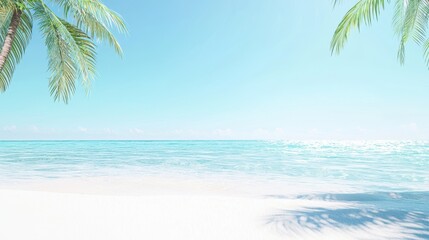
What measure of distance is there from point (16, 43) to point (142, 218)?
5.20 m

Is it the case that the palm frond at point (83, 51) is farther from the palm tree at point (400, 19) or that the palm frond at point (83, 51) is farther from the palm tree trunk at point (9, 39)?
A: the palm tree at point (400, 19)

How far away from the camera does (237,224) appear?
405 centimetres

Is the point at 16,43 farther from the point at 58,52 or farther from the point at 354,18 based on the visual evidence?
the point at 354,18

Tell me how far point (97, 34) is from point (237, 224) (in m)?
6.07

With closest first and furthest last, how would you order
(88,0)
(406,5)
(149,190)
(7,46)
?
(7,46), (88,0), (406,5), (149,190)

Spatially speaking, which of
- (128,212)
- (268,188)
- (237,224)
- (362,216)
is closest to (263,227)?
(237,224)

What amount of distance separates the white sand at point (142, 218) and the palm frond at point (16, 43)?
2.64 m

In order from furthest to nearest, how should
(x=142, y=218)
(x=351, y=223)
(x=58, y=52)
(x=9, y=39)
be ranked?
(x=58, y=52) < (x=9, y=39) < (x=142, y=218) < (x=351, y=223)

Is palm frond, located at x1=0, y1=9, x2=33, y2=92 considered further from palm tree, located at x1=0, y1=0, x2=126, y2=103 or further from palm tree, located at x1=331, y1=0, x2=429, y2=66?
palm tree, located at x1=331, y1=0, x2=429, y2=66

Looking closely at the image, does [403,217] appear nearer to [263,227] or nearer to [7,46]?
[263,227]

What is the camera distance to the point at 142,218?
14.1 feet

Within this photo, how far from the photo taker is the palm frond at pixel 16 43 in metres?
6.62

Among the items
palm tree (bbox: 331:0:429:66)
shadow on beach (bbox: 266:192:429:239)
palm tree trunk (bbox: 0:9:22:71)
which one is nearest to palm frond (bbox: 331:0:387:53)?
palm tree (bbox: 331:0:429:66)

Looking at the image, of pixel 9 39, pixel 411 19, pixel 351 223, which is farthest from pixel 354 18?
pixel 9 39
